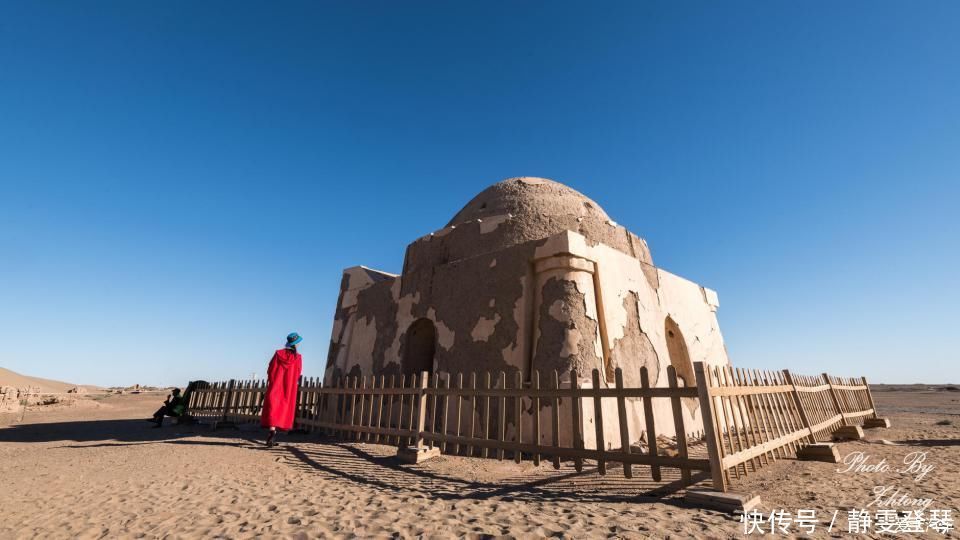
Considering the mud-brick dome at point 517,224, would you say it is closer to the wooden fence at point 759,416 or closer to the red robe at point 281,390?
the red robe at point 281,390


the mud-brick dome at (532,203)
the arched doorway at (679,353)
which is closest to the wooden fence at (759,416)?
the arched doorway at (679,353)

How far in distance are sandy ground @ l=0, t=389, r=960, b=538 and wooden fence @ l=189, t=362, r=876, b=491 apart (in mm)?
328

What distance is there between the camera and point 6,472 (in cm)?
582

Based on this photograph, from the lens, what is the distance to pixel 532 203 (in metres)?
10.2

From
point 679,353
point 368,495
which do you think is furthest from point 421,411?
point 679,353

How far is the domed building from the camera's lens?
7.29 metres

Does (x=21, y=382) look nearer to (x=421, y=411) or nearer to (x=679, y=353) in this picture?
(x=421, y=411)

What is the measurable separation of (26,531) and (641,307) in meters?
9.14

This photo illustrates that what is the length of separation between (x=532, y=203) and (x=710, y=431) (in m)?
6.96

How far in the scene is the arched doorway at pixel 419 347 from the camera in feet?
31.9

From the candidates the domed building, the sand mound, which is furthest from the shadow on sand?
the sand mound

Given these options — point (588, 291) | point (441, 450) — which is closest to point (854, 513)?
point (588, 291)

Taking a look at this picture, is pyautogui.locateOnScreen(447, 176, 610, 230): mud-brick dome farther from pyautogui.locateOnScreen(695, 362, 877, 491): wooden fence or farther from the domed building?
pyautogui.locateOnScreen(695, 362, 877, 491): wooden fence

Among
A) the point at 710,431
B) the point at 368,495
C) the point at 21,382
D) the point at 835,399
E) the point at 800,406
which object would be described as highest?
the point at 21,382
